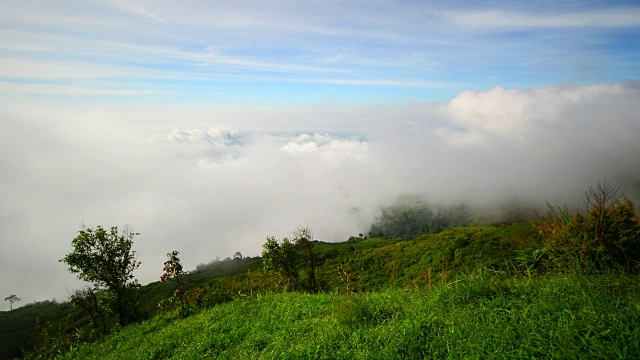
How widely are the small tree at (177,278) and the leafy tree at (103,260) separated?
15410mm

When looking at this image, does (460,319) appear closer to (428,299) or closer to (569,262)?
(428,299)

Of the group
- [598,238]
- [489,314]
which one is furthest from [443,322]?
[598,238]

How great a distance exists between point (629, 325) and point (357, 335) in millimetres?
4250

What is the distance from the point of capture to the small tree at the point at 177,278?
13473mm

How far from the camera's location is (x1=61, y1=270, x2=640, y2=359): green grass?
15.3ft

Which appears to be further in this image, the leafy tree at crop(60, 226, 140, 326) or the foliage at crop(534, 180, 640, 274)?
the leafy tree at crop(60, 226, 140, 326)

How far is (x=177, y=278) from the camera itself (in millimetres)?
13812

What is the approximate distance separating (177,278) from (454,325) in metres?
11.8

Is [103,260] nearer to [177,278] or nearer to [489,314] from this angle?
[177,278]

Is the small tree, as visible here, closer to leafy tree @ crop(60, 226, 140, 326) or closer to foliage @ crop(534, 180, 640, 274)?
foliage @ crop(534, 180, 640, 274)

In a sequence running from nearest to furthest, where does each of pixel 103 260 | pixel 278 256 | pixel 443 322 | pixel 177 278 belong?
pixel 443 322
pixel 177 278
pixel 103 260
pixel 278 256

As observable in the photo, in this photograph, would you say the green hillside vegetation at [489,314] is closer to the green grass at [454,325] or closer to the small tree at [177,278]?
the green grass at [454,325]

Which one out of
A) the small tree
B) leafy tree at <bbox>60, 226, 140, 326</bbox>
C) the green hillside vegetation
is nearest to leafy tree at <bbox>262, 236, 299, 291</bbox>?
leafy tree at <bbox>60, 226, 140, 326</bbox>

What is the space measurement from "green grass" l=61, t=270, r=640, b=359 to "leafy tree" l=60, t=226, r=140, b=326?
2110 centimetres
